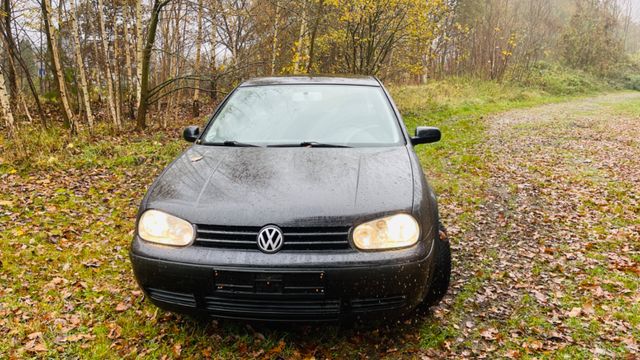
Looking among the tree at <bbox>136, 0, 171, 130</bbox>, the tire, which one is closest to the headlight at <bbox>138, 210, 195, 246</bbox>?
the tire

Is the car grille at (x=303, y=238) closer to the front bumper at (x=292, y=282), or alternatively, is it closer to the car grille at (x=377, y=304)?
the front bumper at (x=292, y=282)

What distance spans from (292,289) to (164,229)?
84cm

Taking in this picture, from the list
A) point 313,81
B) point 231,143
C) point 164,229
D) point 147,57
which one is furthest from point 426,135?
point 147,57

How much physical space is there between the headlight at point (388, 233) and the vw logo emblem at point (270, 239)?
1.35 ft

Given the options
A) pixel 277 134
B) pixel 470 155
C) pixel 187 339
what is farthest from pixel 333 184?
pixel 470 155

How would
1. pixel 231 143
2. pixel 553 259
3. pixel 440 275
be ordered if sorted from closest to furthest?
pixel 440 275 < pixel 231 143 < pixel 553 259

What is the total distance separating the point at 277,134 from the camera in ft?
11.6

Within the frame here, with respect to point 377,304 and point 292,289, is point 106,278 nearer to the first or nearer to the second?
point 292,289

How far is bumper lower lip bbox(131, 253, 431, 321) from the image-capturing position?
2.34m

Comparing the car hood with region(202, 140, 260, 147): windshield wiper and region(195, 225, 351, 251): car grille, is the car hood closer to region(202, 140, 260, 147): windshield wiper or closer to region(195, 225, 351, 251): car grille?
A: region(195, 225, 351, 251): car grille

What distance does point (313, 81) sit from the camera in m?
4.26

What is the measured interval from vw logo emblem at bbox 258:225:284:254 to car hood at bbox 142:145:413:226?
4 cm

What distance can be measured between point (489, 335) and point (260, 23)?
58.0 ft

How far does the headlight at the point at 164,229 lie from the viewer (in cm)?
250
